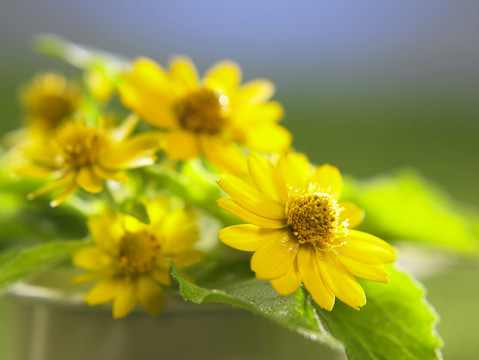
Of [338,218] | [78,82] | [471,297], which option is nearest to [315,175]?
[338,218]

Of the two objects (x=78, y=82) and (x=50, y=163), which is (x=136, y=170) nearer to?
(x=50, y=163)

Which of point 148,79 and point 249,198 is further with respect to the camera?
point 148,79

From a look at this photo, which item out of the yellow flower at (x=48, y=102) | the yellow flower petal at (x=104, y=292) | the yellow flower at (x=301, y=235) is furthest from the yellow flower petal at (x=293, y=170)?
the yellow flower at (x=48, y=102)

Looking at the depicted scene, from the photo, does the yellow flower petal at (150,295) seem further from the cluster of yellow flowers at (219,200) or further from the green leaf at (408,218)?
the green leaf at (408,218)

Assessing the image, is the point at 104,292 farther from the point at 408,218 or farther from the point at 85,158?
the point at 408,218

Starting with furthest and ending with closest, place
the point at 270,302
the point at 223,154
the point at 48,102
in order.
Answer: the point at 48,102
the point at 223,154
the point at 270,302

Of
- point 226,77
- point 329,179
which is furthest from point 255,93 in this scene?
point 329,179
